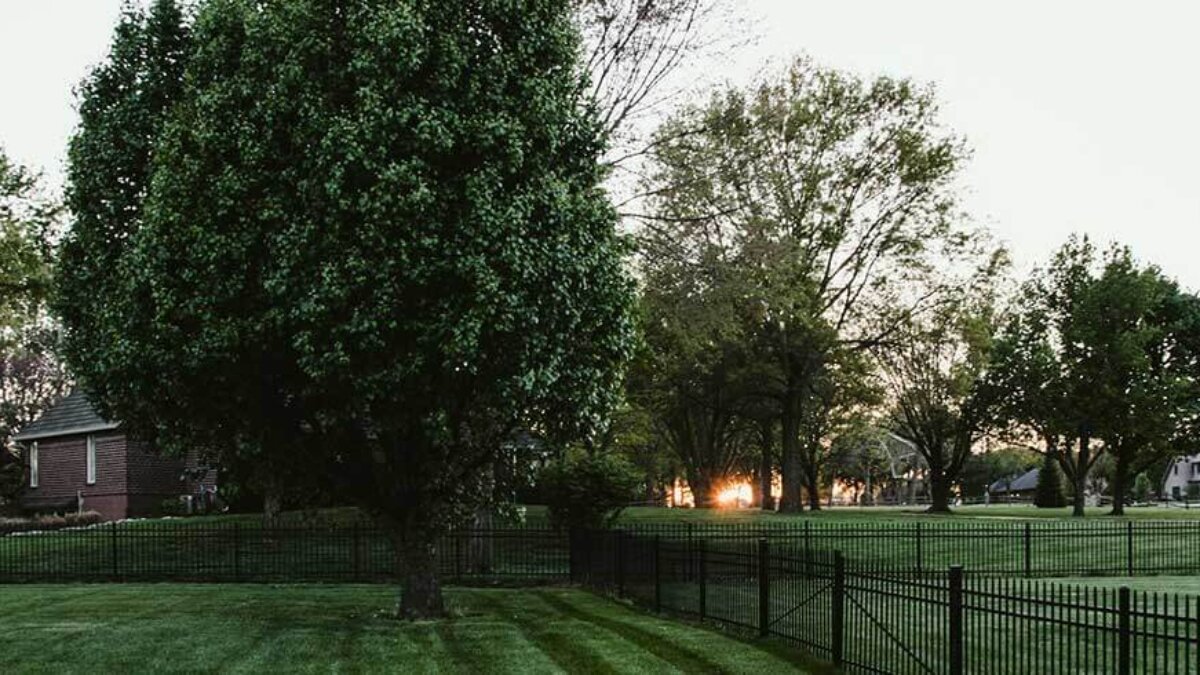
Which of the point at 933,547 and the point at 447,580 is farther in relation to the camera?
the point at 933,547

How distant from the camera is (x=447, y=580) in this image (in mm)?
25688

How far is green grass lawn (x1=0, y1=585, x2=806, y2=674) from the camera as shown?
46.2 feet

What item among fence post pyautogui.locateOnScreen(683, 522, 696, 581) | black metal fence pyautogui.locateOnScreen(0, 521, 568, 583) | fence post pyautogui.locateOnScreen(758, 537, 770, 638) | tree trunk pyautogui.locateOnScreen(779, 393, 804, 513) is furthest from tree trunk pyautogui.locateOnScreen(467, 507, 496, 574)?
tree trunk pyautogui.locateOnScreen(779, 393, 804, 513)

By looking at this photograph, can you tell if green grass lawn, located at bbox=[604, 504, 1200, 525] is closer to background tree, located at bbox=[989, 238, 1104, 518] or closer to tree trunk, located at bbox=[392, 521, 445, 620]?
background tree, located at bbox=[989, 238, 1104, 518]

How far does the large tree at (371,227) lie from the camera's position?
15094 mm

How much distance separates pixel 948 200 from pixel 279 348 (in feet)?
114

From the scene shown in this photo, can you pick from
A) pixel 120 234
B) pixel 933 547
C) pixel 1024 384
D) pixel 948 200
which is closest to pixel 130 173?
pixel 120 234

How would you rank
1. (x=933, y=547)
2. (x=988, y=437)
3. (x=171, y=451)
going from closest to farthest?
(x=171, y=451) < (x=933, y=547) < (x=988, y=437)

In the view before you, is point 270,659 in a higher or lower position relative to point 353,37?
lower

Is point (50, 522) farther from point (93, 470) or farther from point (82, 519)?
point (93, 470)

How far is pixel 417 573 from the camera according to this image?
18641 millimetres

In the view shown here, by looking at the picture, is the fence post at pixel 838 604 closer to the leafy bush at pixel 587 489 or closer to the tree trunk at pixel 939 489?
the leafy bush at pixel 587 489

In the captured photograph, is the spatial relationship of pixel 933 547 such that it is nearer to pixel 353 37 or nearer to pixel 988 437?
pixel 353 37

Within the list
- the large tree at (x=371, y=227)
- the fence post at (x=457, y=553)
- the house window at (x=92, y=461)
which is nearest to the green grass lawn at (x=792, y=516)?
the fence post at (x=457, y=553)
